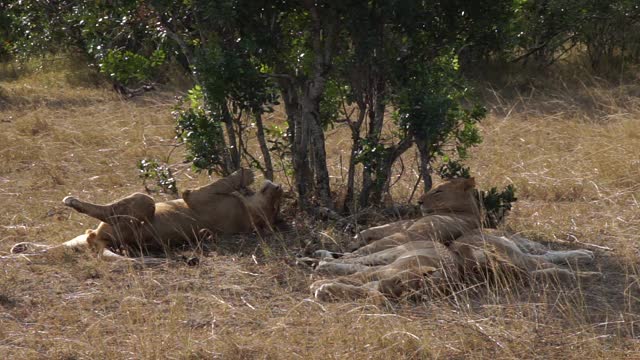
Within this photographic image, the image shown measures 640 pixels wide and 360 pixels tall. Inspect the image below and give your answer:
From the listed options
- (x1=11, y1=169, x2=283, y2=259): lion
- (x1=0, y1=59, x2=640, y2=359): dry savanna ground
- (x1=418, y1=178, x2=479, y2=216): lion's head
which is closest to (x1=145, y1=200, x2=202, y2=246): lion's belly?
(x1=11, y1=169, x2=283, y2=259): lion

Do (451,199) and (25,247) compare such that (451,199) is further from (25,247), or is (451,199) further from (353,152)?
(25,247)

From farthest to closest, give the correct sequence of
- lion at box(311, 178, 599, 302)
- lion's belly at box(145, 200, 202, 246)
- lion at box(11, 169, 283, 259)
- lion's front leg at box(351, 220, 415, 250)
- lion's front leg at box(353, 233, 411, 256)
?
lion's belly at box(145, 200, 202, 246), lion at box(11, 169, 283, 259), lion's front leg at box(351, 220, 415, 250), lion's front leg at box(353, 233, 411, 256), lion at box(311, 178, 599, 302)

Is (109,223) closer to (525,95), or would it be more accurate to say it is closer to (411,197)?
(411,197)

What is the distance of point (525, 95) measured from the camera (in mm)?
12906

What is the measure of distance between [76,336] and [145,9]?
3369 millimetres

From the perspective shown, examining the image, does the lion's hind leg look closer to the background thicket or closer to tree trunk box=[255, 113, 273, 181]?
the background thicket

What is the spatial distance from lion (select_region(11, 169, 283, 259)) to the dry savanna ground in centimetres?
17

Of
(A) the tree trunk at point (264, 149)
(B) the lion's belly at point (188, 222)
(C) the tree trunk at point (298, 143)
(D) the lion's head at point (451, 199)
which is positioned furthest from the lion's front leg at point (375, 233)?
(A) the tree trunk at point (264, 149)

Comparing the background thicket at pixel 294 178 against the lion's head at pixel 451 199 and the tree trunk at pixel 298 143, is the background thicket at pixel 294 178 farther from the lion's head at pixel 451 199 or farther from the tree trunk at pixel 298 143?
the lion's head at pixel 451 199

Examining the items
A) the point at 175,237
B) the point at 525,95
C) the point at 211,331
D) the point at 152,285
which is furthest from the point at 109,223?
the point at 525,95

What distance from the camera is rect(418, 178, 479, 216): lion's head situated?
6.67 meters

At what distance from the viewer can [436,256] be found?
5617 millimetres

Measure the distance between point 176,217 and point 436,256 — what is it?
6.61ft

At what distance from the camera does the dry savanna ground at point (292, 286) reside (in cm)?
471
